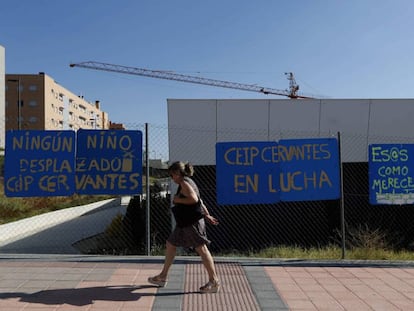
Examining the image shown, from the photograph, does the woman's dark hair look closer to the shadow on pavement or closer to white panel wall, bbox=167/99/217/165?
the shadow on pavement

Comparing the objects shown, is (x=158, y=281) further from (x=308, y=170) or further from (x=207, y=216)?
(x=308, y=170)

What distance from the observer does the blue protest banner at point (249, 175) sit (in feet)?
24.1

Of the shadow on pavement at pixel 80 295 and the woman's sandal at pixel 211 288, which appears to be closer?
the shadow on pavement at pixel 80 295

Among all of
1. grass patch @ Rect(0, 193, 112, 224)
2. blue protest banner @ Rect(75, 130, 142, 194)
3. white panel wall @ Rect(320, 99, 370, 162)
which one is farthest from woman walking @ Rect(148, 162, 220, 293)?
grass patch @ Rect(0, 193, 112, 224)

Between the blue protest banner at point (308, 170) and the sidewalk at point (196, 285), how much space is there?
1.30m

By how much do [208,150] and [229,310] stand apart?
7.58 metres

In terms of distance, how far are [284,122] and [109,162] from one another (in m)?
6.37

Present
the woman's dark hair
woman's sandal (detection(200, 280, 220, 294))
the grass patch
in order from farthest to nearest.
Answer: the grass patch < woman's sandal (detection(200, 280, 220, 294)) < the woman's dark hair

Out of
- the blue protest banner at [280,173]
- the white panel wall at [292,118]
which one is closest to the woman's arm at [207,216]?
the blue protest banner at [280,173]

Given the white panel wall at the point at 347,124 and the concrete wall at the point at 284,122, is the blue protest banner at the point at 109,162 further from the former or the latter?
the white panel wall at the point at 347,124

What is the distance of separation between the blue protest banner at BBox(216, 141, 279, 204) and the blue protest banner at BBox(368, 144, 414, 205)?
1.71 metres

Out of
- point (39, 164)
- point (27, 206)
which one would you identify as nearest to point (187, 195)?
point (39, 164)

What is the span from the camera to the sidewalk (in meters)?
4.45

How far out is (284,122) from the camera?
11.9 metres
